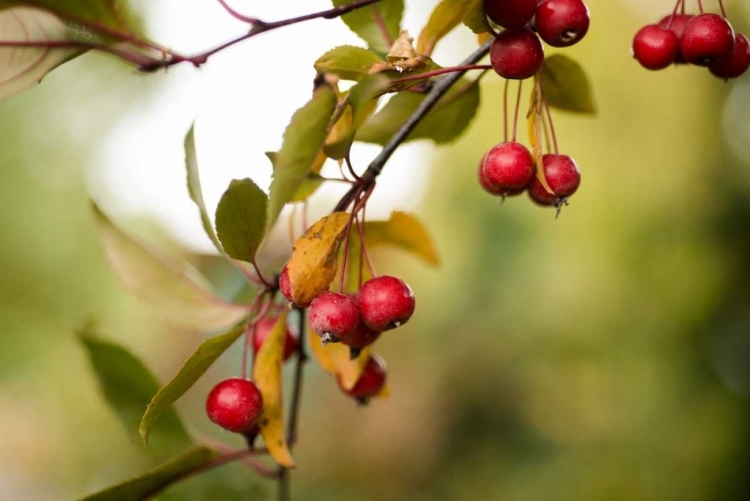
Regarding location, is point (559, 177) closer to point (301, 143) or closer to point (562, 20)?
point (562, 20)

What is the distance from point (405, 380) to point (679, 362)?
203 centimetres

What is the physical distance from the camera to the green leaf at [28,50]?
44 cm

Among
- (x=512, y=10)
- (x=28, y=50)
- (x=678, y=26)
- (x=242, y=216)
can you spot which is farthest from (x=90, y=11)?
(x=678, y=26)

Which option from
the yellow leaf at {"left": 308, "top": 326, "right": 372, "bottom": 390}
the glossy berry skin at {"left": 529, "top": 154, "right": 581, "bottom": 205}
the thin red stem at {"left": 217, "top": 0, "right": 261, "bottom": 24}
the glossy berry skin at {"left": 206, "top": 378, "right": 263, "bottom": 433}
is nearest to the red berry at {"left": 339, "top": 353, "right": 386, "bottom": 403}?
the yellow leaf at {"left": 308, "top": 326, "right": 372, "bottom": 390}

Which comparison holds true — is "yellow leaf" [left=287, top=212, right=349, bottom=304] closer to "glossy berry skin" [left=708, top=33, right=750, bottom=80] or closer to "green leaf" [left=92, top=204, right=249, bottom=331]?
"green leaf" [left=92, top=204, right=249, bottom=331]

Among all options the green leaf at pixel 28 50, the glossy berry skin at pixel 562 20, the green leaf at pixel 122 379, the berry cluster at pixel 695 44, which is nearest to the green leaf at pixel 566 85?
the berry cluster at pixel 695 44

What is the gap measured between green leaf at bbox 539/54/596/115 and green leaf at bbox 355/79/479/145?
0.07 meters

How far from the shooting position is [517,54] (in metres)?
0.44

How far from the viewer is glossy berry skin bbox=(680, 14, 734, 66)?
543 millimetres

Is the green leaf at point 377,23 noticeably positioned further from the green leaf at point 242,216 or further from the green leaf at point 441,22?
the green leaf at point 242,216

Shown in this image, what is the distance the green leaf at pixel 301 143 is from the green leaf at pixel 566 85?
30cm

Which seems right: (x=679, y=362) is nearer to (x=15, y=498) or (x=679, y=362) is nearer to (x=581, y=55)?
(x=581, y=55)

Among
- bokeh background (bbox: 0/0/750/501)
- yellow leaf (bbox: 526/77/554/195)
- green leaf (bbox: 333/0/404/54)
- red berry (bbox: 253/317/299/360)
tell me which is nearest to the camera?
yellow leaf (bbox: 526/77/554/195)


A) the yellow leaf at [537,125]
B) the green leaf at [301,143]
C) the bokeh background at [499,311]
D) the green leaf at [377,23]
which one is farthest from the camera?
the bokeh background at [499,311]
